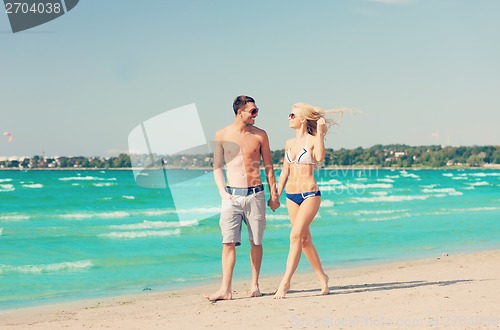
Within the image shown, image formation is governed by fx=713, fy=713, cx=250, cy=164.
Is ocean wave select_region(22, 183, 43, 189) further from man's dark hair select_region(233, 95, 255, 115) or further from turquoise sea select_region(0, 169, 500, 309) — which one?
man's dark hair select_region(233, 95, 255, 115)

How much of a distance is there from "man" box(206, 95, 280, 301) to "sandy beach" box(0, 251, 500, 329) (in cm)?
77

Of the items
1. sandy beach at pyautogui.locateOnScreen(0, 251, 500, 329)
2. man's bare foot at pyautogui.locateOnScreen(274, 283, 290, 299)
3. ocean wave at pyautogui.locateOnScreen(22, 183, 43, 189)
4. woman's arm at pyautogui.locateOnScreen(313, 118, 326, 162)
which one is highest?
woman's arm at pyautogui.locateOnScreen(313, 118, 326, 162)

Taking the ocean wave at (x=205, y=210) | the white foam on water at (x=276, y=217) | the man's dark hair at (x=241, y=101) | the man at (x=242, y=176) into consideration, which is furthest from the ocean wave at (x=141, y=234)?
the man's dark hair at (x=241, y=101)

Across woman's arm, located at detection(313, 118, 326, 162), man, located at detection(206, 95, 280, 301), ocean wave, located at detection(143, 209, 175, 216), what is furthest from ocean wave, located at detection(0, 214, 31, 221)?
woman's arm, located at detection(313, 118, 326, 162)

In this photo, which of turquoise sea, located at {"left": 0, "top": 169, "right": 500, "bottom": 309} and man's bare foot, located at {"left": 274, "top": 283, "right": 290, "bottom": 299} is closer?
man's bare foot, located at {"left": 274, "top": 283, "right": 290, "bottom": 299}

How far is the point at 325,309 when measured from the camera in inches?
287

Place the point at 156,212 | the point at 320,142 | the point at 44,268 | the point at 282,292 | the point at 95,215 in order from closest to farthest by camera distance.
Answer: the point at 320,142 → the point at 282,292 → the point at 44,268 → the point at 95,215 → the point at 156,212

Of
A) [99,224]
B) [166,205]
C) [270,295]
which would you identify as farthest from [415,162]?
[270,295]

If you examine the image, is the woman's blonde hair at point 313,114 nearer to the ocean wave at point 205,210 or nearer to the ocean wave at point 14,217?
the ocean wave at point 205,210

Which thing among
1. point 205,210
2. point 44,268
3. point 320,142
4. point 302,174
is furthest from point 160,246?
point 205,210

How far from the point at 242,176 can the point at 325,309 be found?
5.47 ft

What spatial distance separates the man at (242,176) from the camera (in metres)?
7.76

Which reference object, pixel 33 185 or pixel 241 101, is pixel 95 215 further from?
pixel 33 185

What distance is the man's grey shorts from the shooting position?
7.75 m
